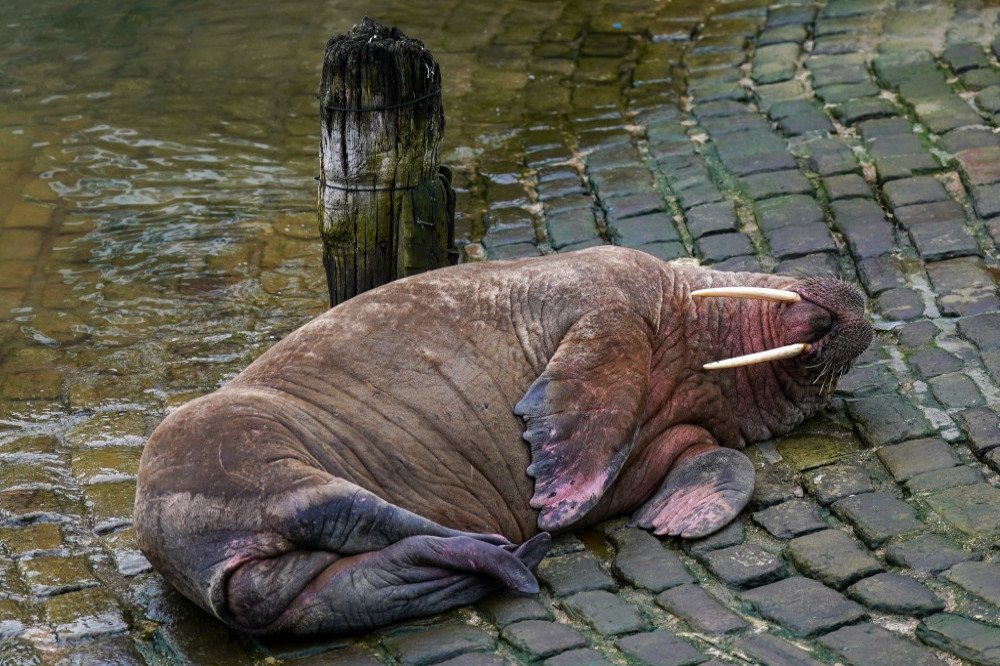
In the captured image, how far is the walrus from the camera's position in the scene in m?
4.41

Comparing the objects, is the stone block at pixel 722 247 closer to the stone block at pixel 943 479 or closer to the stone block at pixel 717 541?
the stone block at pixel 943 479

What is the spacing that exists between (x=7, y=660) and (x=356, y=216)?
8.23 feet

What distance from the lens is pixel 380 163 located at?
5.92 metres

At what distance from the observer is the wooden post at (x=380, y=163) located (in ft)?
18.8

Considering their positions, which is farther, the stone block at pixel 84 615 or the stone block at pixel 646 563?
the stone block at pixel 646 563

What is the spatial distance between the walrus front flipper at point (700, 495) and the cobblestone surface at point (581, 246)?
3.1 inches

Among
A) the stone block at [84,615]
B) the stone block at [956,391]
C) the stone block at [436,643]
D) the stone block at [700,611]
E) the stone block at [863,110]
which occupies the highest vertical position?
the stone block at [863,110]

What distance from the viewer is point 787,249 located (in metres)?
6.97

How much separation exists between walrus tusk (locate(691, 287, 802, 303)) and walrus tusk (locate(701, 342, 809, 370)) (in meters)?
0.20

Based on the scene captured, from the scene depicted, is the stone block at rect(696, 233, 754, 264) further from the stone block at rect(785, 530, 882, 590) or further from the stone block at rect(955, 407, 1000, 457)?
the stone block at rect(785, 530, 882, 590)

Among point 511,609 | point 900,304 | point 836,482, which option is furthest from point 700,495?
point 900,304

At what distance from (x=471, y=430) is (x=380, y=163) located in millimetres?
1528

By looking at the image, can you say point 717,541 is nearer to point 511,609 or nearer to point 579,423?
point 579,423

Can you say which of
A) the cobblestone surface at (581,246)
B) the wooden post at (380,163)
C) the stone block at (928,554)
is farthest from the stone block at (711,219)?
the stone block at (928,554)
